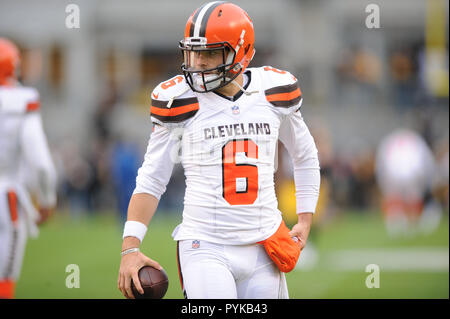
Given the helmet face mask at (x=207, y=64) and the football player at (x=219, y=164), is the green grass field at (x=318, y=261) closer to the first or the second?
the football player at (x=219, y=164)

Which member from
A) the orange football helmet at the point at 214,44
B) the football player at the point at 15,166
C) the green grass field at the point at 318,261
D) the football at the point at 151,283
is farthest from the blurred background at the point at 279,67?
the orange football helmet at the point at 214,44

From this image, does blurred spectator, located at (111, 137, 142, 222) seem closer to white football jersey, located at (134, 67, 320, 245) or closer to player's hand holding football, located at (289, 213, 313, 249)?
player's hand holding football, located at (289, 213, 313, 249)

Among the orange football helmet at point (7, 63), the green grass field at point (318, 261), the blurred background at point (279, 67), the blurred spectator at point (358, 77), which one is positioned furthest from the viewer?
the blurred spectator at point (358, 77)

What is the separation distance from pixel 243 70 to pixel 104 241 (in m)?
9.51

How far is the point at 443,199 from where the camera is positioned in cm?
1738

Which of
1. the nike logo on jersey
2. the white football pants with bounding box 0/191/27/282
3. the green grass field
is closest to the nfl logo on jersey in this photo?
the nike logo on jersey

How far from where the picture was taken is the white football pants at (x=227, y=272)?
10.4 ft

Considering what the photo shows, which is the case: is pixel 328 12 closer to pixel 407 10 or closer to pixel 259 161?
pixel 407 10

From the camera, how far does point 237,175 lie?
3.28m

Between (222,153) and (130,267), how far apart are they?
679 mm

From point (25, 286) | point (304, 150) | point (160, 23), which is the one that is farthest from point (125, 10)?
point (304, 150)

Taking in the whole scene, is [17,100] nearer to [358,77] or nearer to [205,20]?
[205,20]

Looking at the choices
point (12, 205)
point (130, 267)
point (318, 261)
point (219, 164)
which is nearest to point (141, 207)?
point (130, 267)

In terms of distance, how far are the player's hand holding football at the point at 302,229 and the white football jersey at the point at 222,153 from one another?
0.18 metres
